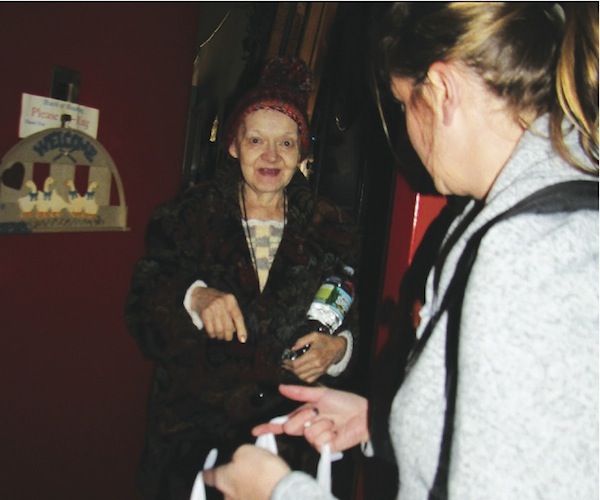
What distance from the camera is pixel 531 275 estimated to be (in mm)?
418

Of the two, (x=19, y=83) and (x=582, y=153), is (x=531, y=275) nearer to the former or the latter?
(x=582, y=153)

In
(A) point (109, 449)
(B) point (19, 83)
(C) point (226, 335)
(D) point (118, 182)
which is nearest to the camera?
(C) point (226, 335)

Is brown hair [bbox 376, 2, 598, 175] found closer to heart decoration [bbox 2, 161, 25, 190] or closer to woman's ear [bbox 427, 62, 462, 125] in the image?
woman's ear [bbox 427, 62, 462, 125]

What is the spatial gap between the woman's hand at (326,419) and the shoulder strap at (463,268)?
291mm

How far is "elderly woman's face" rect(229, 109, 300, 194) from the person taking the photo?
1.37 m

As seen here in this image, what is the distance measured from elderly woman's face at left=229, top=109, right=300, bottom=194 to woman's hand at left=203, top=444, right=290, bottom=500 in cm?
87

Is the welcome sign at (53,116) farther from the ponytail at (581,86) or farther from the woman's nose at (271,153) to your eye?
the ponytail at (581,86)

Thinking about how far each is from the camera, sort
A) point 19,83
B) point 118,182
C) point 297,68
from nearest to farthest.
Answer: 1. point 19,83
2. point 297,68
3. point 118,182

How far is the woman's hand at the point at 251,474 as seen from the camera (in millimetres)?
624

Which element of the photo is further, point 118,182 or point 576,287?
point 118,182

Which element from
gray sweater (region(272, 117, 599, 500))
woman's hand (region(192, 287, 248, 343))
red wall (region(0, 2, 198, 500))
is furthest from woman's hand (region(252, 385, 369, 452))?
red wall (region(0, 2, 198, 500))

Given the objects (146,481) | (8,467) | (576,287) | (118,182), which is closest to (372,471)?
(146,481)

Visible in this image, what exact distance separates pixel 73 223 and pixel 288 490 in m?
1.19

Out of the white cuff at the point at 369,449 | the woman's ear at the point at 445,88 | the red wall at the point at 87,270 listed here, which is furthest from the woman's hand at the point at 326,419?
the red wall at the point at 87,270
